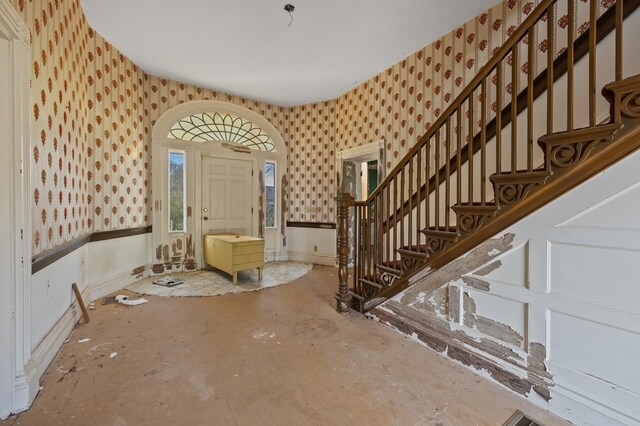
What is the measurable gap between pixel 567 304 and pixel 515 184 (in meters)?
0.66

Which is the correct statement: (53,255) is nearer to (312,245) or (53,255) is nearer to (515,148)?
(515,148)

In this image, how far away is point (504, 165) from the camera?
8.57ft

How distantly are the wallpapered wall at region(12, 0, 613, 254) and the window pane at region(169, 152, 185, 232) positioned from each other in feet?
1.06

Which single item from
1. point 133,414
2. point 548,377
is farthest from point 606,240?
point 133,414

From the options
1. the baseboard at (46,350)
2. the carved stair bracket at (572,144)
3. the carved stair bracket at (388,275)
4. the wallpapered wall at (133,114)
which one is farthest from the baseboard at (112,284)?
the carved stair bracket at (572,144)

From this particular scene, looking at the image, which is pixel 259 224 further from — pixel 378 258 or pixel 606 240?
pixel 606 240

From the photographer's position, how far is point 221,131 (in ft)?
15.7

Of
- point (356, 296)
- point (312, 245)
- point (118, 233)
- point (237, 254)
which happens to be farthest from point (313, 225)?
point (118, 233)

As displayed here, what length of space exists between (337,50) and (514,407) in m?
3.68

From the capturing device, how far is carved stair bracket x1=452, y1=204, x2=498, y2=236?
1651mm

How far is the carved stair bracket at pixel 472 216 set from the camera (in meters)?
1.65

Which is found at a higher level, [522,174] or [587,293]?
[522,174]

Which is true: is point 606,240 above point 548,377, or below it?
above

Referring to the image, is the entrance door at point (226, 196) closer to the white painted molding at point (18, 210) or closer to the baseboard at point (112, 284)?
the baseboard at point (112, 284)
